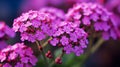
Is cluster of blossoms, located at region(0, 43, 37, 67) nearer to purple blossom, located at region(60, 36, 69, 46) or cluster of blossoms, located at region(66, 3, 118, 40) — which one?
purple blossom, located at region(60, 36, 69, 46)

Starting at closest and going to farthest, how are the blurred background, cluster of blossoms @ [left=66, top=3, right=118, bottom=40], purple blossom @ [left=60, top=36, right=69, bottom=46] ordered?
1. purple blossom @ [left=60, top=36, right=69, bottom=46]
2. cluster of blossoms @ [left=66, top=3, right=118, bottom=40]
3. the blurred background

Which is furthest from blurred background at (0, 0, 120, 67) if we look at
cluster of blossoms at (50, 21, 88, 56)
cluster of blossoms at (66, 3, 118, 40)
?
cluster of blossoms at (50, 21, 88, 56)

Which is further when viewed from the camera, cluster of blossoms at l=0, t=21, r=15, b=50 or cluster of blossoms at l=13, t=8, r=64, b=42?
cluster of blossoms at l=0, t=21, r=15, b=50

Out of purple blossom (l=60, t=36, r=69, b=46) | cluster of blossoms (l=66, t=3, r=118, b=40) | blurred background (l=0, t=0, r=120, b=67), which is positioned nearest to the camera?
purple blossom (l=60, t=36, r=69, b=46)

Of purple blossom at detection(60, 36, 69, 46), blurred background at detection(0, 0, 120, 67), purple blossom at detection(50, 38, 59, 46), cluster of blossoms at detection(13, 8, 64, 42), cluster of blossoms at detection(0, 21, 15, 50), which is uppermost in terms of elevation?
blurred background at detection(0, 0, 120, 67)

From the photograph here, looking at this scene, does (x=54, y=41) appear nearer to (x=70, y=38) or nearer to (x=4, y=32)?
(x=70, y=38)

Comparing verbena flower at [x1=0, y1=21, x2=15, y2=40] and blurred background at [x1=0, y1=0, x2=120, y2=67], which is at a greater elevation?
blurred background at [x1=0, y1=0, x2=120, y2=67]

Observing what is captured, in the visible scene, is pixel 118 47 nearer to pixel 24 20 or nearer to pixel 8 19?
pixel 8 19

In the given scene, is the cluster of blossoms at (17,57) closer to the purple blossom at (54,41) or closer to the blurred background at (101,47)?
the purple blossom at (54,41)
